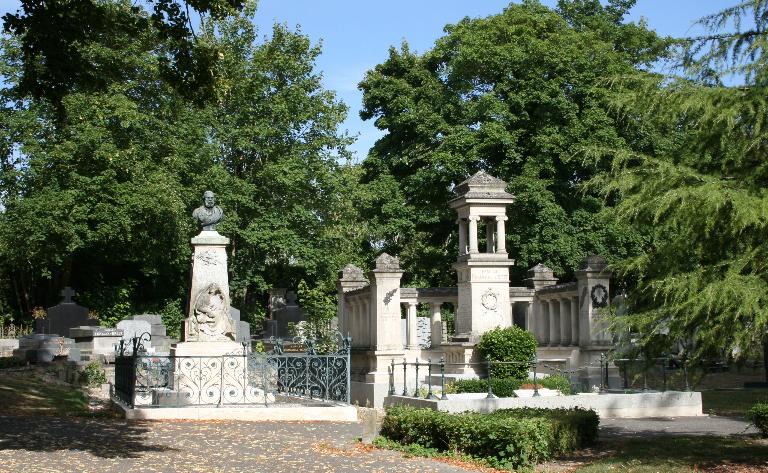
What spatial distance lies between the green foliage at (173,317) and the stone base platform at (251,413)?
22518mm

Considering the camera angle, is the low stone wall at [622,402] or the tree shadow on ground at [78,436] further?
the low stone wall at [622,402]

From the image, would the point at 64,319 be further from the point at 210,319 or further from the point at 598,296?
the point at 598,296

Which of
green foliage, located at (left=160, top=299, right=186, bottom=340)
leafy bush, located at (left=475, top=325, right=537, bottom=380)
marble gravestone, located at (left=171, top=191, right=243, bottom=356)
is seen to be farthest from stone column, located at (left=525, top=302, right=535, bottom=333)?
green foliage, located at (left=160, top=299, right=186, bottom=340)

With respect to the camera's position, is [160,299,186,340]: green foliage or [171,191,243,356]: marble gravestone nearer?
[171,191,243,356]: marble gravestone

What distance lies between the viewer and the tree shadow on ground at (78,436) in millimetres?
11703

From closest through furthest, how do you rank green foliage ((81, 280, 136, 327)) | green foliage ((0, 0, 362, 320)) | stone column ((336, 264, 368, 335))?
1. stone column ((336, 264, 368, 335))
2. green foliage ((0, 0, 362, 320))
3. green foliage ((81, 280, 136, 327))

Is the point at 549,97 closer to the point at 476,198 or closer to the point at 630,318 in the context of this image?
the point at 476,198

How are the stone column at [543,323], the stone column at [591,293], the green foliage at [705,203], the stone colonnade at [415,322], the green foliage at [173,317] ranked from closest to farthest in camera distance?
the green foliage at [705,203] < the stone column at [591,293] < the stone column at [543,323] < the stone colonnade at [415,322] < the green foliage at [173,317]

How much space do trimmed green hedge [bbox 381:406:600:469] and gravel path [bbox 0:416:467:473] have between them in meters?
0.67

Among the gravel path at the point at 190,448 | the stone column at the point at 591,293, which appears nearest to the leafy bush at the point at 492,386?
the stone column at the point at 591,293

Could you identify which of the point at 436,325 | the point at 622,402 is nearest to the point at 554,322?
the point at 436,325

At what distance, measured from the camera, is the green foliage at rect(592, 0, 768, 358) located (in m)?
9.60

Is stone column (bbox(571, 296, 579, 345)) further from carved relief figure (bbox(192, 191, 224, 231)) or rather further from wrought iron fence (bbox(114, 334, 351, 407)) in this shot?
carved relief figure (bbox(192, 191, 224, 231))

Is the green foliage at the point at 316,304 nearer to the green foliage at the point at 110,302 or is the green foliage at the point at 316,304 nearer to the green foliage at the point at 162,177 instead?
the green foliage at the point at 162,177
